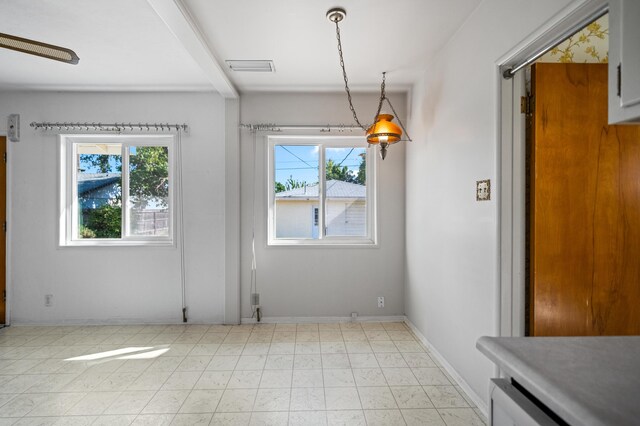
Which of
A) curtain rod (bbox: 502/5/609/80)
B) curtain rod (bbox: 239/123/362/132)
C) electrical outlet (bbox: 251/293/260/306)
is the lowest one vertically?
electrical outlet (bbox: 251/293/260/306)

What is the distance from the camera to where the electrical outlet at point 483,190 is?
1.97 m

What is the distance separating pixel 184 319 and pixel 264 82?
2.80m

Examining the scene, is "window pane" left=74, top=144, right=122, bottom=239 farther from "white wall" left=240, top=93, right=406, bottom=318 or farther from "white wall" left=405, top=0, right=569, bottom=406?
"white wall" left=405, top=0, right=569, bottom=406

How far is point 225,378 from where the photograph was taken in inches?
97.8

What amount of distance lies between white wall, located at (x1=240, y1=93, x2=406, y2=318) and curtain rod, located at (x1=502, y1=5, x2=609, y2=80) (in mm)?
1886

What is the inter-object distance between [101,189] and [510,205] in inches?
164

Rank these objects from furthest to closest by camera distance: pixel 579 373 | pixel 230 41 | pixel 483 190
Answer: pixel 230 41 → pixel 483 190 → pixel 579 373

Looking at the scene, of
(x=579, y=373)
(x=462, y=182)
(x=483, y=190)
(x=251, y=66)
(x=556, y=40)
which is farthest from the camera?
(x=251, y=66)

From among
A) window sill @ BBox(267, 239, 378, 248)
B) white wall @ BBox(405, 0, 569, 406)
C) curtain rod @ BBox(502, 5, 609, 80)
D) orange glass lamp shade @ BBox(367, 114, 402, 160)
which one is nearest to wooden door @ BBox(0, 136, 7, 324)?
window sill @ BBox(267, 239, 378, 248)

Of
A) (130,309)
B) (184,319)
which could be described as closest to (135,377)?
(184,319)

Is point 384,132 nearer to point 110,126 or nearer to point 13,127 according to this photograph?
point 110,126

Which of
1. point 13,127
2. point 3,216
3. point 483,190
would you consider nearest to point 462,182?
point 483,190

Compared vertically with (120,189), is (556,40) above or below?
above

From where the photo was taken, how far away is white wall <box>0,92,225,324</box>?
3.60 m
